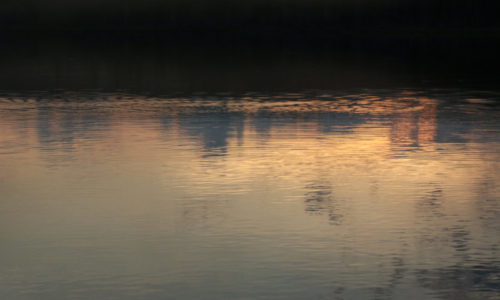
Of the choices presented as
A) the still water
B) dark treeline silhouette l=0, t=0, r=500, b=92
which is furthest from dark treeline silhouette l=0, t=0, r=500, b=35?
the still water

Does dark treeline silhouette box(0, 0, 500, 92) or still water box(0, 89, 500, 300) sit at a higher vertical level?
dark treeline silhouette box(0, 0, 500, 92)

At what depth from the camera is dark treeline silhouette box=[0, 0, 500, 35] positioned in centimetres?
15350

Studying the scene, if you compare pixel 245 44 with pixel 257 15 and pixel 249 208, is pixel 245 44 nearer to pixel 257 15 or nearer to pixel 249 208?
pixel 257 15

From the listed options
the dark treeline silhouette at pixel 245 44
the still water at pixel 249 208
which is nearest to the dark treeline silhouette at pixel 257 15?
the dark treeline silhouette at pixel 245 44

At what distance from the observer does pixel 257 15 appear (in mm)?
167625

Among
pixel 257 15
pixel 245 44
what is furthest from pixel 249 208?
pixel 257 15

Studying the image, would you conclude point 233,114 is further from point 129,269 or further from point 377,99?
point 129,269

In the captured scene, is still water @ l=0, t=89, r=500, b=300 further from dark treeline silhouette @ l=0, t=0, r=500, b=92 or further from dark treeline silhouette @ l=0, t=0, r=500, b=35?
dark treeline silhouette @ l=0, t=0, r=500, b=35

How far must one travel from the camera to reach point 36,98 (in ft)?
112

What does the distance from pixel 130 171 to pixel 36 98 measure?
16.9 meters

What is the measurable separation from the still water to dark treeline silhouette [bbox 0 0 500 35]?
121 metres

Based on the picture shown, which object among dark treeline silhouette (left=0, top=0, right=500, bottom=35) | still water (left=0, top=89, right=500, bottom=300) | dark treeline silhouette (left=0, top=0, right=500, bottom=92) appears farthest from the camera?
dark treeline silhouette (left=0, top=0, right=500, bottom=35)

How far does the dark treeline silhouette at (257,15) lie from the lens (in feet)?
504

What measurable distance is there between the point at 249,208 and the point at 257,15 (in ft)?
507
